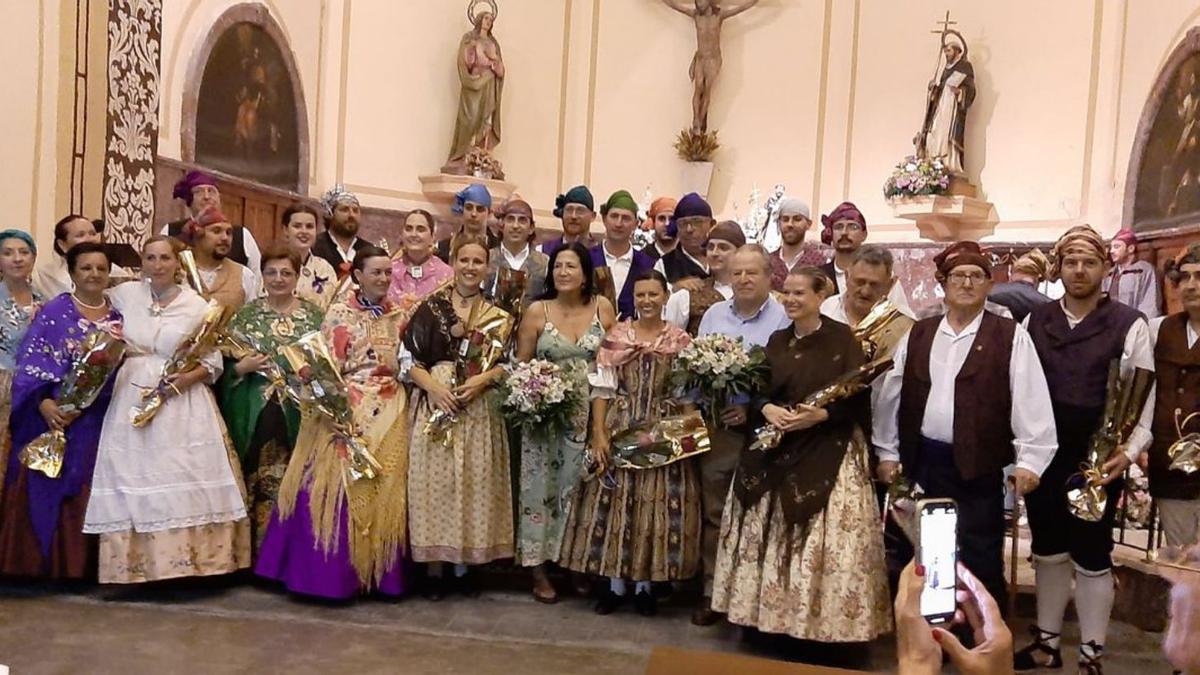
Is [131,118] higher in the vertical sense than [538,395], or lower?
higher

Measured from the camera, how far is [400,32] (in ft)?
35.4

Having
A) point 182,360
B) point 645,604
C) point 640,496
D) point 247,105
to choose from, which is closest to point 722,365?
point 640,496

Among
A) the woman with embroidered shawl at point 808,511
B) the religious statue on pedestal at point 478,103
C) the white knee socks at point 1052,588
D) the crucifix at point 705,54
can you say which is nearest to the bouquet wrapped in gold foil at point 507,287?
the woman with embroidered shawl at point 808,511

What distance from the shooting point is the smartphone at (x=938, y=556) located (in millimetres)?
1759

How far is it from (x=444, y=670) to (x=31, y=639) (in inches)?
62.0

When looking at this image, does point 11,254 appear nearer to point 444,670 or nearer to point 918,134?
point 444,670

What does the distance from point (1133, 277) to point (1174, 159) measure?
1062mm

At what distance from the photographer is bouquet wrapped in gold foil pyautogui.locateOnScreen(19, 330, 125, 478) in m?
4.71

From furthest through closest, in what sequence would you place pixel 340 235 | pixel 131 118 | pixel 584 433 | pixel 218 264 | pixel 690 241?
pixel 131 118
pixel 340 235
pixel 690 241
pixel 218 264
pixel 584 433

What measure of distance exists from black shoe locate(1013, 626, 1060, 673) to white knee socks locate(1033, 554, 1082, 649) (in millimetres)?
15

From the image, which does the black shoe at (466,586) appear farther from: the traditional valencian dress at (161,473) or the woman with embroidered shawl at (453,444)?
the traditional valencian dress at (161,473)

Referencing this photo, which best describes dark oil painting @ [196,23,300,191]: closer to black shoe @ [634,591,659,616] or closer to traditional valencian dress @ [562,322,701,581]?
traditional valencian dress @ [562,322,701,581]

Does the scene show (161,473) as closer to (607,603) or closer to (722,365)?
(607,603)

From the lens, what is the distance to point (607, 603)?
4875 mm
